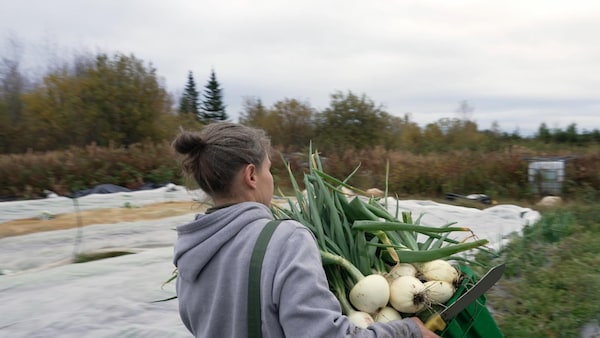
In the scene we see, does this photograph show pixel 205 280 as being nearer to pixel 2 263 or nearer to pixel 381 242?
pixel 381 242

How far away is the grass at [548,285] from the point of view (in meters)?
3.34

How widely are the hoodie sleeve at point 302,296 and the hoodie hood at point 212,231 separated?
12 centimetres

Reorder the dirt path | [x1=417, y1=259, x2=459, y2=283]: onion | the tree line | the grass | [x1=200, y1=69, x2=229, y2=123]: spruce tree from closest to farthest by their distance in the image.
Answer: [x1=417, y1=259, x2=459, y2=283]: onion → the grass → the dirt path → the tree line → [x1=200, y1=69, x2=229, y2=123]: spruce tree

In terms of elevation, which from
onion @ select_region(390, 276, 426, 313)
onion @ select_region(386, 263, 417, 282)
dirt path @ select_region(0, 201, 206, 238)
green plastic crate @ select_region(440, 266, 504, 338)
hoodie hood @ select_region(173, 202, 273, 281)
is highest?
hoodie hood @ select_region(173, 202, 273, 281)

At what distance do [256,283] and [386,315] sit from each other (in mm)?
426

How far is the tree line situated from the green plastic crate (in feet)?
43.0

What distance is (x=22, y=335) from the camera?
3117mm

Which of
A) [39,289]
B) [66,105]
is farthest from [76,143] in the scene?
[39,289]

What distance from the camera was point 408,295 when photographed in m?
1.44

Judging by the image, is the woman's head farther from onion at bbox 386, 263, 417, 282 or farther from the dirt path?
the dirt path

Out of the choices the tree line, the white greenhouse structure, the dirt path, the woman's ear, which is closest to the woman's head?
the woman's ear

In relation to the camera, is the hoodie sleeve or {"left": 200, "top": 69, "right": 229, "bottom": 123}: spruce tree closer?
the hoodie sleeve

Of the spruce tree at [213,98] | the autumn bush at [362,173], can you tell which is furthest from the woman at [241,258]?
the spruce tree at [213,98]

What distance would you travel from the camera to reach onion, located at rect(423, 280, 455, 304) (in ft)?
4.75
